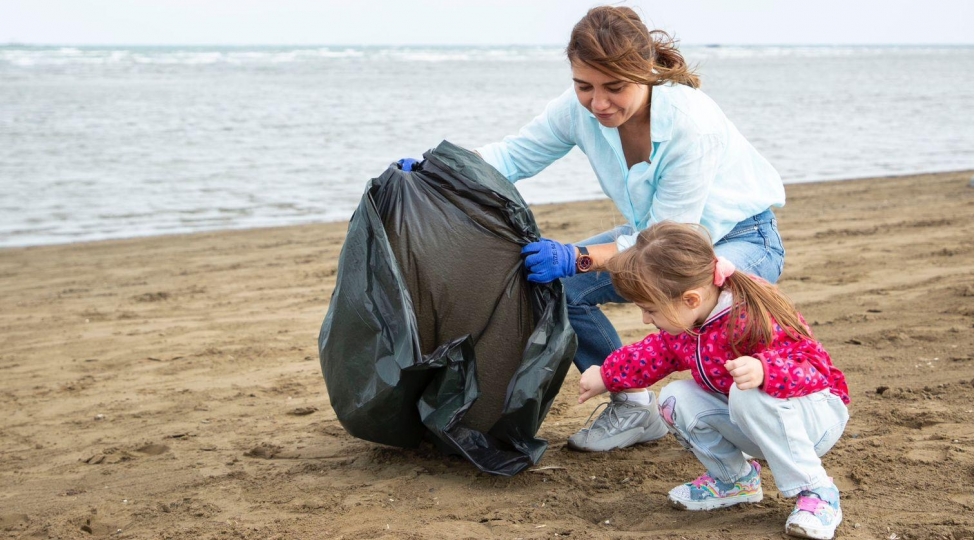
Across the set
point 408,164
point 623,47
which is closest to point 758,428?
point 623,47

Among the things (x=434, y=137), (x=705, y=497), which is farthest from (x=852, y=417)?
(x=434, y=137)

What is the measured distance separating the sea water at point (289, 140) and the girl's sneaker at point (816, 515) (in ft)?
4.40

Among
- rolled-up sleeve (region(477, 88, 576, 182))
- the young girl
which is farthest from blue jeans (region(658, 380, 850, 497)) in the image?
rolled-up sleeve (region(477, 88, 576, 182))

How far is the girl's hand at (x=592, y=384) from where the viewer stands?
8.83 feet

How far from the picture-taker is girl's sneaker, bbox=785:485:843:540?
7.85 ft

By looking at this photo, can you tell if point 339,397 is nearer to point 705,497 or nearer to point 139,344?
point 705,497

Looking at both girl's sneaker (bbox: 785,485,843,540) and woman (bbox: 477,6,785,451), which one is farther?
woman (bbox: 477,6,785,451)

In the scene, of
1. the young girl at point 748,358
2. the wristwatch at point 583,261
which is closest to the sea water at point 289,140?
the wristwatch at point 583,261

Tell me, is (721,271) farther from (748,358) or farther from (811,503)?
(811,503)

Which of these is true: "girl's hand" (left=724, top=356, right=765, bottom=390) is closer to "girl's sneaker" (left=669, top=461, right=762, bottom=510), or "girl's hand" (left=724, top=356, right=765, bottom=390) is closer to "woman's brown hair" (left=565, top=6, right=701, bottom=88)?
"girl's sneaker" (left=669, top=461, right=762, bottom=510)

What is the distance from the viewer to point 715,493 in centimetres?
267

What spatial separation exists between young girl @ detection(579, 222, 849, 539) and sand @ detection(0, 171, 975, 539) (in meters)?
0.22

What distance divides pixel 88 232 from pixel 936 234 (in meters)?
7.07

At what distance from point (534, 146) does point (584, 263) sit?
0.61 metres
